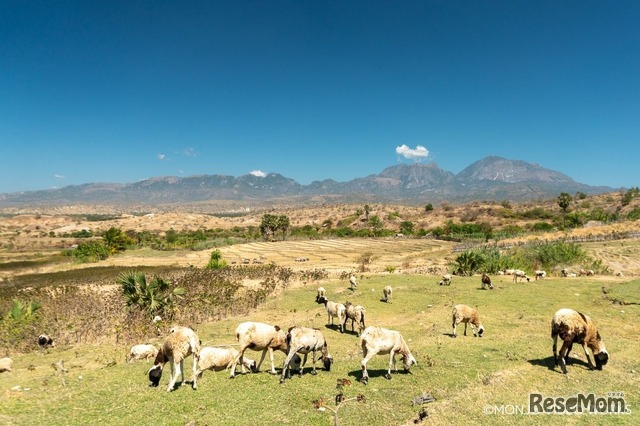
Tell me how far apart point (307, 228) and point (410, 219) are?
44.9m

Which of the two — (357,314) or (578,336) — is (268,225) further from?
(578,336)

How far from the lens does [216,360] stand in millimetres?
12047

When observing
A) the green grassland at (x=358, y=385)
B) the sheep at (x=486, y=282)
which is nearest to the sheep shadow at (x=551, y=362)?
the green grassland at (x=358, y=385)

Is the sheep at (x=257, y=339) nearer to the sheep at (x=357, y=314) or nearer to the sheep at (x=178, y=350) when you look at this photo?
the sheep at (x=178, y=350)

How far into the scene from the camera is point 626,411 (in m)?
9.59

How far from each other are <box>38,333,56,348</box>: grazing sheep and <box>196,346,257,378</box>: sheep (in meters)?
11.0

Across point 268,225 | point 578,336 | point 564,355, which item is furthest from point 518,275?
point 268,225

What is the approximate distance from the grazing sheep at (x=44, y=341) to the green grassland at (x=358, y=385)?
98cm

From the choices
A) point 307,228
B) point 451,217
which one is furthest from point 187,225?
point 451,217

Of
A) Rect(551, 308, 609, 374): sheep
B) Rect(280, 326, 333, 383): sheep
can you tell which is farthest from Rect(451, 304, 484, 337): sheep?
Rect(280, 326, 333, 383): sheep

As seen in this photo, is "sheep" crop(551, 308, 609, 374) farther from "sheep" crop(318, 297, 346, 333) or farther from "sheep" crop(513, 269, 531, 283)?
"sheep" crop(513, 269, 531, 283)

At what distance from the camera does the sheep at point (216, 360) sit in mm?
11829

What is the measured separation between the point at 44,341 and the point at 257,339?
12676mm

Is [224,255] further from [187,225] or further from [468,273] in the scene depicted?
[187,225]
